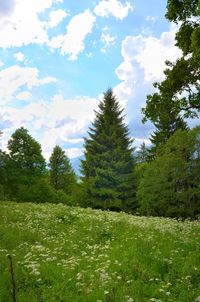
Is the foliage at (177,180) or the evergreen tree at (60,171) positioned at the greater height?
the evergreen tree at (60,171)

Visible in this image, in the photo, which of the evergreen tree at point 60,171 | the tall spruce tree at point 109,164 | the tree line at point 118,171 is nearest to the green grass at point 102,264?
the tree line at point 118,171

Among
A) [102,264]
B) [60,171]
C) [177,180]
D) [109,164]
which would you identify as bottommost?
[102,264]

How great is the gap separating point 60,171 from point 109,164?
27.3 metres

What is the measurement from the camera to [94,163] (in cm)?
5841

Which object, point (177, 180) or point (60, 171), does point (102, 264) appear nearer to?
point (177, 180)

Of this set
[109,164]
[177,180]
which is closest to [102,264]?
[177,180]

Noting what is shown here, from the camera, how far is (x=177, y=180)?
46656mm

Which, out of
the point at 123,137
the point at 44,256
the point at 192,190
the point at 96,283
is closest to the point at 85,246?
the point at 44,256

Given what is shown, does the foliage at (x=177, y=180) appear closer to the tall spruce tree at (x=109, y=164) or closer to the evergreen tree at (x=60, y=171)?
the tall spruce tree at (x=109, y=164)

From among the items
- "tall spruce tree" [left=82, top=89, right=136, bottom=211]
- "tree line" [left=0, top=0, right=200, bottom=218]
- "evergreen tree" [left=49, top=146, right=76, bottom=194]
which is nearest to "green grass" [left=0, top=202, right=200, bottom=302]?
"tree line" [left=0, top=0, right=200, bottom=218]

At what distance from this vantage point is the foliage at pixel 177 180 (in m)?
46.5

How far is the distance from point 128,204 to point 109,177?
181 inches

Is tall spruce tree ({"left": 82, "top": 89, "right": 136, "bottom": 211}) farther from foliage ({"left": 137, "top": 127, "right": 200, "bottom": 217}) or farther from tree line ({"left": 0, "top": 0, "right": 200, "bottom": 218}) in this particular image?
foliage ({"left": 137, "top": 127, "right": 200, "bottom": 217})

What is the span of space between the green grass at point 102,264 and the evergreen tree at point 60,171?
6157 centimetres
